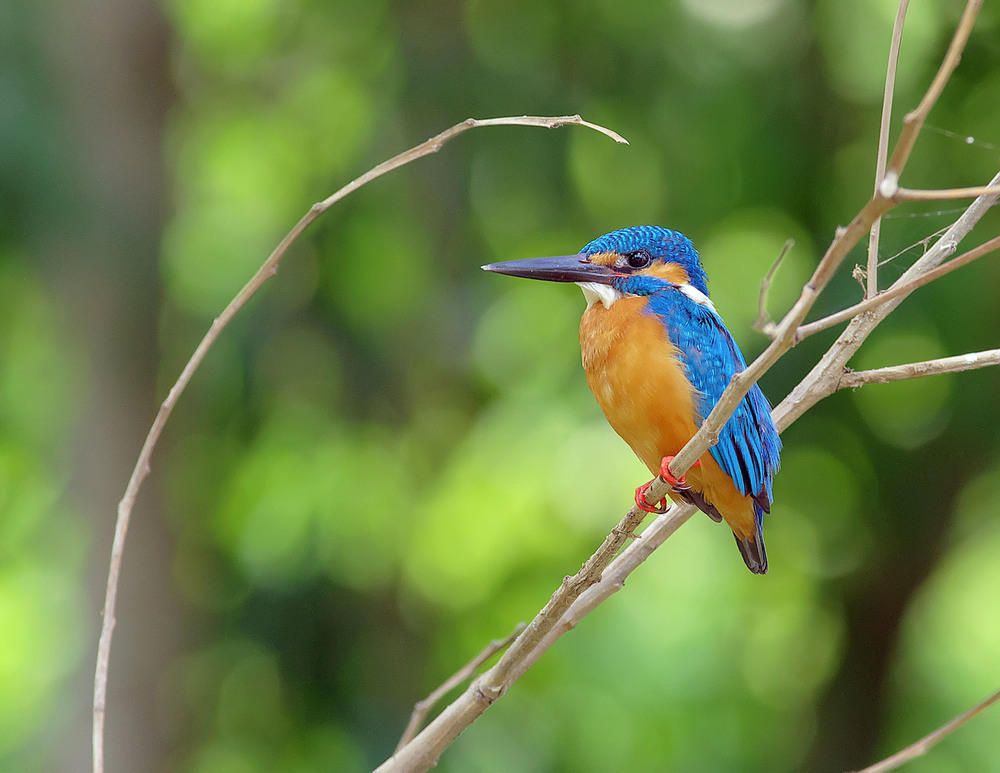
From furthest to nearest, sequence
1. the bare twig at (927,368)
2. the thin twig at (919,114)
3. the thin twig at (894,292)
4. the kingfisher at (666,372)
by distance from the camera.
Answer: the kingfisher at (666,372)
the bare twig at (927,368)
the thin twig at (894,292)
the thin twig at (919,114)

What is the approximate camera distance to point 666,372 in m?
1.60

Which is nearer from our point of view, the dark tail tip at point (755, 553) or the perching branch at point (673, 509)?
the perching branch at point (673, 509)

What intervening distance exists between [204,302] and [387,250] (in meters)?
0.80

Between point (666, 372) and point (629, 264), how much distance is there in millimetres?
232

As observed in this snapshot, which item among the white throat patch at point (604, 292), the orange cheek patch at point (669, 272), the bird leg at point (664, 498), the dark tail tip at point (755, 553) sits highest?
the white throat patch at point (604, 292)

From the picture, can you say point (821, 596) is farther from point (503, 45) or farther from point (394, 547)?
point (503, 45)

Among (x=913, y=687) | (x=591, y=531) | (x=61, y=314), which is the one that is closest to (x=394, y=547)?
(x=591, y=531)

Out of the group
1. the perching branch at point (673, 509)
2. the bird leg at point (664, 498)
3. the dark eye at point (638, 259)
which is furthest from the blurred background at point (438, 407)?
the perching branch at point (673, 509)

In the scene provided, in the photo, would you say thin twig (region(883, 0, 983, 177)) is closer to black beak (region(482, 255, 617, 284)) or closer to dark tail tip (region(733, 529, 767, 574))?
black beak (region(482, 255, 617, 284))

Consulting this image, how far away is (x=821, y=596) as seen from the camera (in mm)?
3975

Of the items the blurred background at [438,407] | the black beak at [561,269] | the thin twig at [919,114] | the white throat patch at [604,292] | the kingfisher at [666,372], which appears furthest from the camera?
the blurred background at [438,407]

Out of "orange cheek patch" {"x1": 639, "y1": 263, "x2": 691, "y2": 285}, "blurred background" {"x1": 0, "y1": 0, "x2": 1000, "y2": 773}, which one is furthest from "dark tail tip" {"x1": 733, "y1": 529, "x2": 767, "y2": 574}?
"blurred background" {"x1": 0, "y1": 0, "x2": 1000, "y2": 773}

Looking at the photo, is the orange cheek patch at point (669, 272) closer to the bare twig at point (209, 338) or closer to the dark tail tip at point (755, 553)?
the dark tail tip at point (755, 553)

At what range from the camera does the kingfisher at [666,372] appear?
1.56 m
